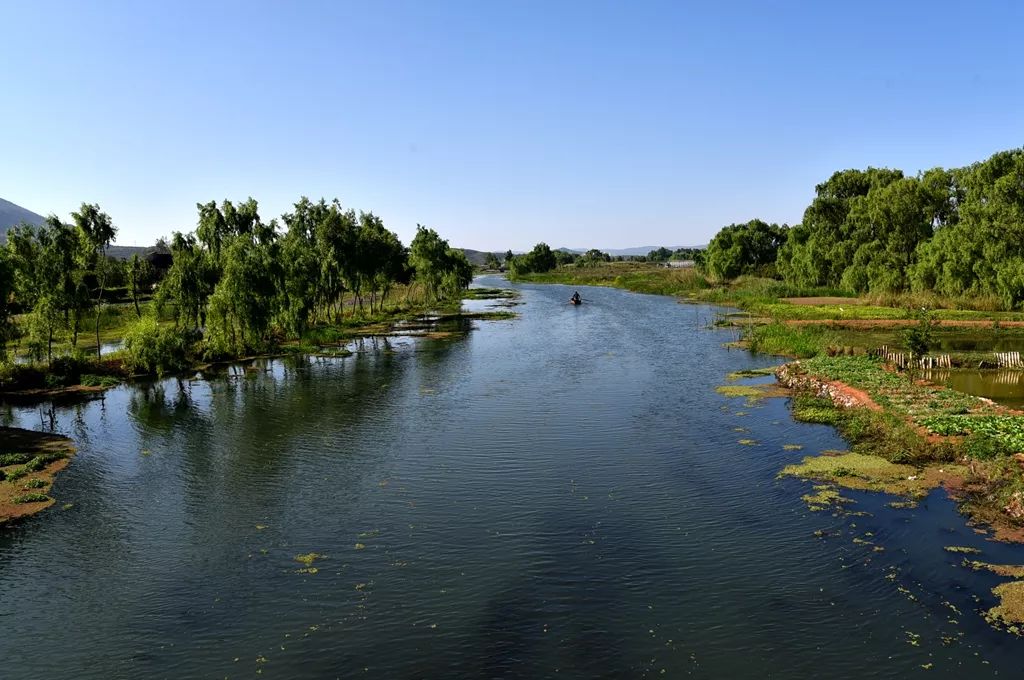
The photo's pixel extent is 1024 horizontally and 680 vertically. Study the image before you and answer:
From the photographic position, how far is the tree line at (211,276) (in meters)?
50.9

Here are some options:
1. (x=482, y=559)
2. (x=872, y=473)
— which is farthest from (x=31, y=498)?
(x=872, y=473)

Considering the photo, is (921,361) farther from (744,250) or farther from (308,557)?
(744,250)

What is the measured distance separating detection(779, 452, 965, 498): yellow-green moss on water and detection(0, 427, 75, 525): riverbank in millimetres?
31377

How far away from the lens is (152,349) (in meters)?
55.1

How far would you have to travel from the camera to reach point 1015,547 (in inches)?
811

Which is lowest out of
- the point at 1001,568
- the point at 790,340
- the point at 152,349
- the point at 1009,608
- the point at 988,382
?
the point at 1009,608

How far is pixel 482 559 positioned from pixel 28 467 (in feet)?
78.1

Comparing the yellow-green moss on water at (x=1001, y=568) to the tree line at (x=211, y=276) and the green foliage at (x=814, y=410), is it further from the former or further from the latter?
the tree line at (x=211, y=276)

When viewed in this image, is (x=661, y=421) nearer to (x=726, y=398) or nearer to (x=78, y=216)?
(x=726, y=398)

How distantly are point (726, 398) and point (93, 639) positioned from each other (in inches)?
1440

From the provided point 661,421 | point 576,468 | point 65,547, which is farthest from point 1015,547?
point 65,547

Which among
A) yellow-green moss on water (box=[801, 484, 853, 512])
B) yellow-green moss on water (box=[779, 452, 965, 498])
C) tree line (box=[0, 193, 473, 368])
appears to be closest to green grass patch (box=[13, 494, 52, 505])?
tree line (box=[0, 193, 473, 368])

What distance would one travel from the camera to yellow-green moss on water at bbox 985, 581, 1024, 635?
55.4 feet

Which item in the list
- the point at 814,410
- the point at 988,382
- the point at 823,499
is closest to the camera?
the point at 823,499
